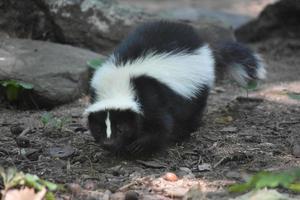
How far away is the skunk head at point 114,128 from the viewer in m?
4.95

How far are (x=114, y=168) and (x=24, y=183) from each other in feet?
3.92

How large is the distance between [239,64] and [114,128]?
212cm

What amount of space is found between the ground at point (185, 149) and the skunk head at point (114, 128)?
0.62 ft

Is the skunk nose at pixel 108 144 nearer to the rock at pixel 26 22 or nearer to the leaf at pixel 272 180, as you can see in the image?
the leaf at pixel 272 180

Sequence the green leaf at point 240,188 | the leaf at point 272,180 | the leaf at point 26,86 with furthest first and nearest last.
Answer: the leaf at point 26,86
the green leaf at point 240,188
the leaf at point 272,180

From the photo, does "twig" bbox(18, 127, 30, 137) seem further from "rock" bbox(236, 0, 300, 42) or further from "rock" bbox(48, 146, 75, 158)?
"rock" bbox(236, 0, 300, 42)

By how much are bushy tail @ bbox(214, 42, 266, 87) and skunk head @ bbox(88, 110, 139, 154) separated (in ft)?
5.92

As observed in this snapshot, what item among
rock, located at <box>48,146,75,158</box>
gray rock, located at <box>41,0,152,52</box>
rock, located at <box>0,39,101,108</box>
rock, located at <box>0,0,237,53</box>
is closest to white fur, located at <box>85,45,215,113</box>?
rock, located at <box>48,146,75,158</box>

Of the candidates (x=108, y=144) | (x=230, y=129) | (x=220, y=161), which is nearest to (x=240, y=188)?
(x=220, y=161)

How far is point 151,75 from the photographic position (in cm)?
527

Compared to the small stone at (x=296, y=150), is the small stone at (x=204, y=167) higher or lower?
lower

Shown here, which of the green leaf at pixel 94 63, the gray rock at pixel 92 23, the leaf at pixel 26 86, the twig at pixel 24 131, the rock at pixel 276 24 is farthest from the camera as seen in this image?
the rock at pixel 276 24

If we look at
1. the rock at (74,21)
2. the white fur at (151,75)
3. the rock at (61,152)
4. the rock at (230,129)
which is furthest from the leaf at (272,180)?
the rock at (74,21)

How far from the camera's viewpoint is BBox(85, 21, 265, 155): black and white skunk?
5031 mm
